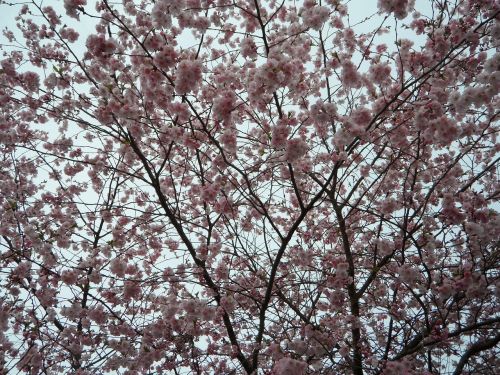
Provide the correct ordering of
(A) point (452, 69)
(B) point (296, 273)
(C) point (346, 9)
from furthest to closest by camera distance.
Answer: (C) point (346, 9) → (B) point (296, 273) → (A) point (452, 69)

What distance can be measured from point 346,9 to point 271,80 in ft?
10.1

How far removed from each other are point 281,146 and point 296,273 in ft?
7.52

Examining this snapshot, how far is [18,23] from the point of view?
5680mm

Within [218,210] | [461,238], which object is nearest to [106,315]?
[218,210]

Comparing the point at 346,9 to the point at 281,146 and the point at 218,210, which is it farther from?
the point at 218,210

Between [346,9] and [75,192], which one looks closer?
[346,9]

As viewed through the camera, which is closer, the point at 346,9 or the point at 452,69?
the point at 452,69

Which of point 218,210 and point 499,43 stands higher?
point 499,43

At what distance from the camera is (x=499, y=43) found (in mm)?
4211

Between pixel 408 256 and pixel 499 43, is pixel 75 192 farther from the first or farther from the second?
pixel 499 43

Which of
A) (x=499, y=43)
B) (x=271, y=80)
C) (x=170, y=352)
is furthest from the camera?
(x=170, y=352)

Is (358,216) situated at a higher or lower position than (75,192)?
lower

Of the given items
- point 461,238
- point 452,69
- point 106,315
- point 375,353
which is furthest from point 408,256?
point 106,315

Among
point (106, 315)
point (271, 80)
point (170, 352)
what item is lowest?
point (170, 352)
